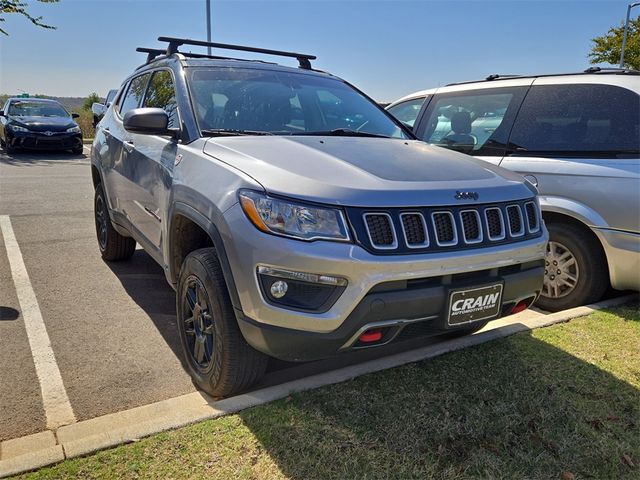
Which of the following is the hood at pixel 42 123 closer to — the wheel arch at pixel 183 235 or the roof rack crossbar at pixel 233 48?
the roof rack crossbar at pixel 233 48

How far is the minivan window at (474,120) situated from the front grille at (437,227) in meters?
2.17

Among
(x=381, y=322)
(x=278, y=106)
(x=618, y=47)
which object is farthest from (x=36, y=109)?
(x=618, y=47)

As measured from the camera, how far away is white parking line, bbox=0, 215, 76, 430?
2.73 m

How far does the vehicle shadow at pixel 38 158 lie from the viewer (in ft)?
46.0

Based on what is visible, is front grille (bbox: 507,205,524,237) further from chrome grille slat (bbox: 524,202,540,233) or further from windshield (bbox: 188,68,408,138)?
windshield (bbox: 188,68,408,138)

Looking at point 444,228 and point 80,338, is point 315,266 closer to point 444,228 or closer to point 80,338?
point 444,228

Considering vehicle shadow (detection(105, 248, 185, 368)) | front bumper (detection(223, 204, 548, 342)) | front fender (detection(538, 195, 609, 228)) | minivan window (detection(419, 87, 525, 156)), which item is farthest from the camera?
minivan window (detection(419, 87, 525, 156))

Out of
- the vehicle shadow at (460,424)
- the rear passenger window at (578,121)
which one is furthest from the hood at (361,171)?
the rear passenger window at (578,121)

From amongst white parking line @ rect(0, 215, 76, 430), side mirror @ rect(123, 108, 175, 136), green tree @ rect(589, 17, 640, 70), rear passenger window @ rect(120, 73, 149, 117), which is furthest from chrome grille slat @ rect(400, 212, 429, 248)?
green tree @ rect(589, 17, 640, 70)

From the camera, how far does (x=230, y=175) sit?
2.52m

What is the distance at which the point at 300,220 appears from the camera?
2.26 m

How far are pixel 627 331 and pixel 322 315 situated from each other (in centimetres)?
270

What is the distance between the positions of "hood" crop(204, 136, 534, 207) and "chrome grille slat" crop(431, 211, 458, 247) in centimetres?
6

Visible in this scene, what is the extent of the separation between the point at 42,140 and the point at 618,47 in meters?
24.7
